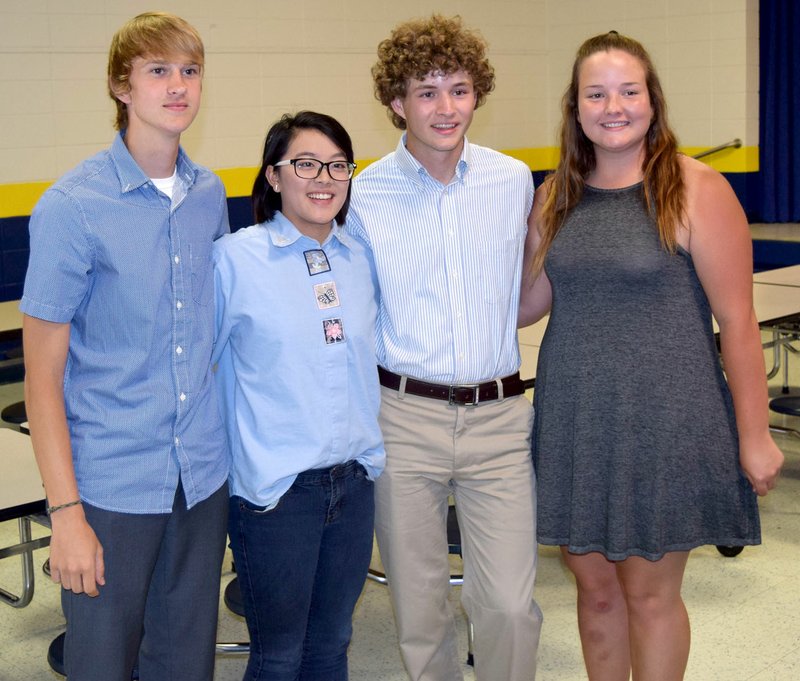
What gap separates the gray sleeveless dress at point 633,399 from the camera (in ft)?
6.93

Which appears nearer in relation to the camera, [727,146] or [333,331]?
[333,331]

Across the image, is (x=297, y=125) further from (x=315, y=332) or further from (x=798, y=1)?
(x=798, y=1)

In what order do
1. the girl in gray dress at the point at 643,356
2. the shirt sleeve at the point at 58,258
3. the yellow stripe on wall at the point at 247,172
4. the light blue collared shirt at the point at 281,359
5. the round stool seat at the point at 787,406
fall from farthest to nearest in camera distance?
the yellow stripe on wall at the point at 247,172 → the round stool seat at the point at 787,406 → the girl in gray dress at the point at 643,356 → the light blue collared shirt at the point at 281,359 → the shirt sleeve at the point at 58,258

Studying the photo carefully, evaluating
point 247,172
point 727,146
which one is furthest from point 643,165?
point 727,146

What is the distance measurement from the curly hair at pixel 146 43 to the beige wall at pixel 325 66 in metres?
5.07

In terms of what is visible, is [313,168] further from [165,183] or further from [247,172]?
[247,172]

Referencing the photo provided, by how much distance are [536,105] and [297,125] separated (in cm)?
761

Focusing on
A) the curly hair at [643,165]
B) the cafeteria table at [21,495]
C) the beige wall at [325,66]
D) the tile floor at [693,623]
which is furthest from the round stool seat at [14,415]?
the beige wall at [325,66]

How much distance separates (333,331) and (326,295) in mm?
72

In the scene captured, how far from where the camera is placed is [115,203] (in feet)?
5.79

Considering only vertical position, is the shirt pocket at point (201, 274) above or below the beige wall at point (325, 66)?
below

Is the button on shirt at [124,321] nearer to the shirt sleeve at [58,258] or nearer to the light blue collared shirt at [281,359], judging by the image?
the shirt sleeve at [58,258]

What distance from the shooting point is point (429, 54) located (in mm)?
2256

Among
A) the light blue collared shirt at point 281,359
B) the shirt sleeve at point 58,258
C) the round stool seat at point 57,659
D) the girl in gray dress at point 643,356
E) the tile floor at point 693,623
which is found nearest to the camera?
the shirt sleeve at point 58,258
